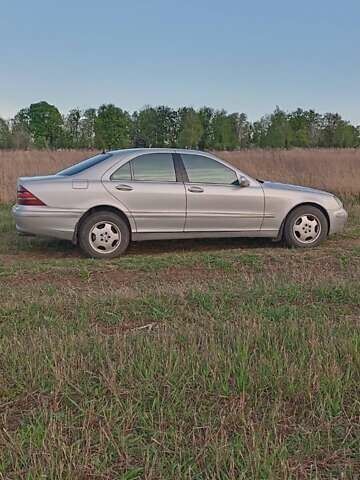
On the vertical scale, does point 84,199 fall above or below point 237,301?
above

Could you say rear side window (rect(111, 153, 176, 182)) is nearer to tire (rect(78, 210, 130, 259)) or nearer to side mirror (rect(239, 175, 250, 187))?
tire (rect(78, 210, 130, 259))

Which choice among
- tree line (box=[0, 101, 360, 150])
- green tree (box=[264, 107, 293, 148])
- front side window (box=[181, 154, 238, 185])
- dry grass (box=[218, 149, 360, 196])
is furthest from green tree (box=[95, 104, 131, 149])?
front side window (box=[181, 154, 238, 185])

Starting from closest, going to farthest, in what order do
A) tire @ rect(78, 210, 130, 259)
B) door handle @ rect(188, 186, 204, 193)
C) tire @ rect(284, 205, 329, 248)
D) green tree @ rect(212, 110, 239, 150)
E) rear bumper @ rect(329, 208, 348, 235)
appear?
1. tire @ rect(78, 210, 130, 259)
2. door handle @ rect(188, 186, 204, 193)
3. tire @ rect(284, 205, 329, 248)
4. rear bumper @ rect(329, 208, 348, 235)
5. green tree @ rect(212, 110, 239, 150)

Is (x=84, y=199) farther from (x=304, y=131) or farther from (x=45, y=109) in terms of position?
(x=45, y=109)

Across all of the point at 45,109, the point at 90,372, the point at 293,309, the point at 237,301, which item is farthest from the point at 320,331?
the point at 45,109

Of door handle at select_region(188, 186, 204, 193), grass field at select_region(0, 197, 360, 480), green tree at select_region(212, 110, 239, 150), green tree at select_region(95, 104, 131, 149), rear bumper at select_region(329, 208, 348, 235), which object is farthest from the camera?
green tree at select_region(212, 110, 239, 150)

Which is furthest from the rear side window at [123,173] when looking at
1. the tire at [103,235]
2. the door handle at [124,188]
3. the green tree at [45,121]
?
the green tree at [45,121]

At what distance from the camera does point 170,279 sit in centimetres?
491

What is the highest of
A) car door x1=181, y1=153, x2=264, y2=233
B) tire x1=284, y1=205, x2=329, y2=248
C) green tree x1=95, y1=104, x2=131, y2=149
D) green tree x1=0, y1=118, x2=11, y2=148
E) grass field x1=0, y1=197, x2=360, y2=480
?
green tree x1=95, y1=104, x2=131, y2=149

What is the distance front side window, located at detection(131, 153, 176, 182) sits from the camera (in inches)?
234

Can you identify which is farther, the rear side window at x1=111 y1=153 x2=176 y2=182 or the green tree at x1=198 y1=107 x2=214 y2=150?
the green tree at x1=198 y1=107 x2=214 y2=150

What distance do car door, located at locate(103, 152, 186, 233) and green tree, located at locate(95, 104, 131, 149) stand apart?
39.0m

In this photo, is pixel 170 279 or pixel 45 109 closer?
pixel 170 279

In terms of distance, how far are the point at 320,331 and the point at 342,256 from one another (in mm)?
2924
